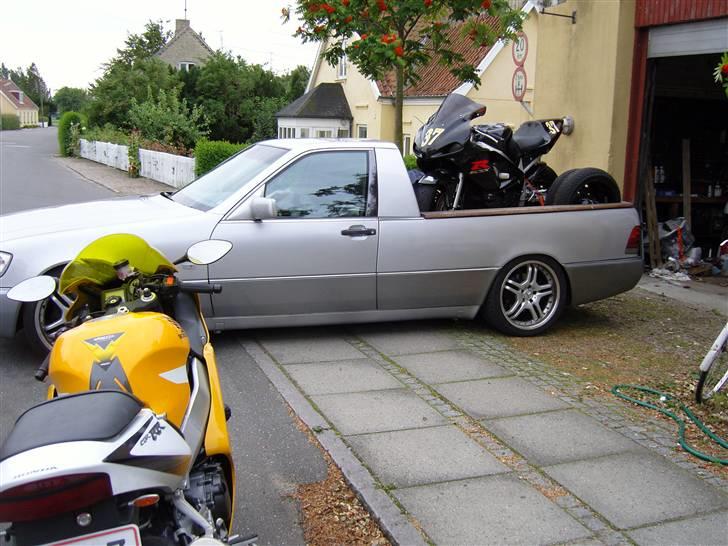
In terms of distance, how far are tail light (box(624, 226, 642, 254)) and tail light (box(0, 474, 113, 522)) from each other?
6.09m

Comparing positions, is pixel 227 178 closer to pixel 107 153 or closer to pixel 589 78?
pixel 589 78

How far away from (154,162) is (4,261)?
20.9 metres

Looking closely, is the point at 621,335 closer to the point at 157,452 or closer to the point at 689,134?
the point at 157,452

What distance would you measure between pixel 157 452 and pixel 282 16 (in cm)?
965

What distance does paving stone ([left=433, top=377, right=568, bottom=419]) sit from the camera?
5121mm

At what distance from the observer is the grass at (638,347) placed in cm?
554

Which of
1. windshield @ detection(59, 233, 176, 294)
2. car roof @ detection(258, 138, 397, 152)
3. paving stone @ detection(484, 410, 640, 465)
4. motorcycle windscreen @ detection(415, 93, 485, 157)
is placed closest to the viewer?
windshield @ detection(59, 233, 176, 294)

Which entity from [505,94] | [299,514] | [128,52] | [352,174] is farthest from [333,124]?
[128,52]

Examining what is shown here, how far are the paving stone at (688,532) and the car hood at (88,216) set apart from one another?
13.6ft

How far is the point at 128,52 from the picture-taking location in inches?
2559

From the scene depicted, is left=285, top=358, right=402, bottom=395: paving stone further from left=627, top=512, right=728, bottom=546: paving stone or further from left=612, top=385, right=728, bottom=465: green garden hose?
left=627, top=512, right=728, bottom=546: paving stone

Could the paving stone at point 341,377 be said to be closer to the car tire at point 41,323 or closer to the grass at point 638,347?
the grass at point 638,347

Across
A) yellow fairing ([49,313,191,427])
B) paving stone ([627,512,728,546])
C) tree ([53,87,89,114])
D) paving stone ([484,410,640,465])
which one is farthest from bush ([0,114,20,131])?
paving stone ([627,512,728,546])

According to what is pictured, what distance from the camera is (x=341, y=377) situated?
5719mm
